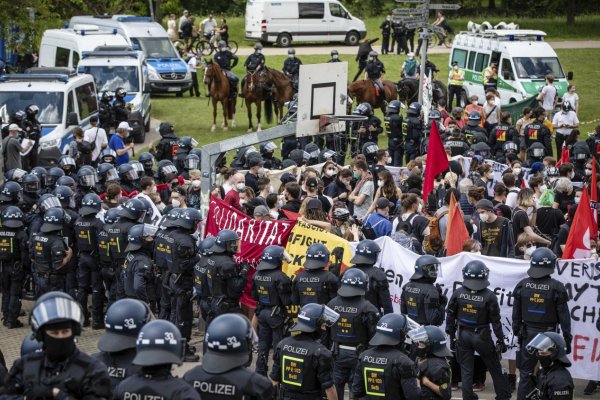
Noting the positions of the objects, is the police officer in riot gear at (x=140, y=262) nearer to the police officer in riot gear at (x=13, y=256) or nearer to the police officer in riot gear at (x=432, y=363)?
the police officer in riot gear at (x=13, y=256)

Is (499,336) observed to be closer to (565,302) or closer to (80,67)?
(565,302)

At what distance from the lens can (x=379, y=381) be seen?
10.9 meters

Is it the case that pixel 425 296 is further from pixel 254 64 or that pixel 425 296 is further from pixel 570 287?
pixel 254 64

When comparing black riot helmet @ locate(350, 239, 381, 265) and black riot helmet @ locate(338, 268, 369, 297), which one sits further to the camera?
black riot helmet @ locate(350, 239, 381, 265)

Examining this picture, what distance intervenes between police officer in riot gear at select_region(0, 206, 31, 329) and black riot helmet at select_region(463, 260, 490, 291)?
6.77 metres

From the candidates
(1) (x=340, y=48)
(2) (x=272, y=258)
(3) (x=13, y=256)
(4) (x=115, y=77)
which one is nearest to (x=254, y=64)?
(4) (x=115, y=77)

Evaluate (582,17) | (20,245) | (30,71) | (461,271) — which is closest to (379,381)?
(461,271)

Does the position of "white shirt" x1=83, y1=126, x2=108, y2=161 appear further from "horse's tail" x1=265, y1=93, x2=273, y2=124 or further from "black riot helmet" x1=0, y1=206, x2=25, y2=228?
"horse's tail" x1=265, y1=93, x2=273, y2=124

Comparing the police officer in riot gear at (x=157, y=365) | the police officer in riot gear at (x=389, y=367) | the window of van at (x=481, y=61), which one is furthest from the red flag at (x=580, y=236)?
the window of van at (x=481, y=61)

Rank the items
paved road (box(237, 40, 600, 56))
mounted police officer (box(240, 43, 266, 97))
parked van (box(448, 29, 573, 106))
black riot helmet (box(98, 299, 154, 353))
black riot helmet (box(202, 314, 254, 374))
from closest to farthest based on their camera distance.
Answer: black riot helmet (box(202, 314, 254, 374)) < black riot helmet (box(98, 299, 154, 353)) < mounted police officer (box(240, 43, 266, 97)) < parked van (box(448, 29, 573, 106)) < paved road (box(237, 40, 600, 56))

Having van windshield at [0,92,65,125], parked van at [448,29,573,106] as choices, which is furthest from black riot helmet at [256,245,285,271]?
parked van at [448,29,573,106]

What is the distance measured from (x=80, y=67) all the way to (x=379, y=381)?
21660mm

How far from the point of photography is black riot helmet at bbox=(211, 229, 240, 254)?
14.0 metres

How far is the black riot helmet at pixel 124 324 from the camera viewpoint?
9156mm
